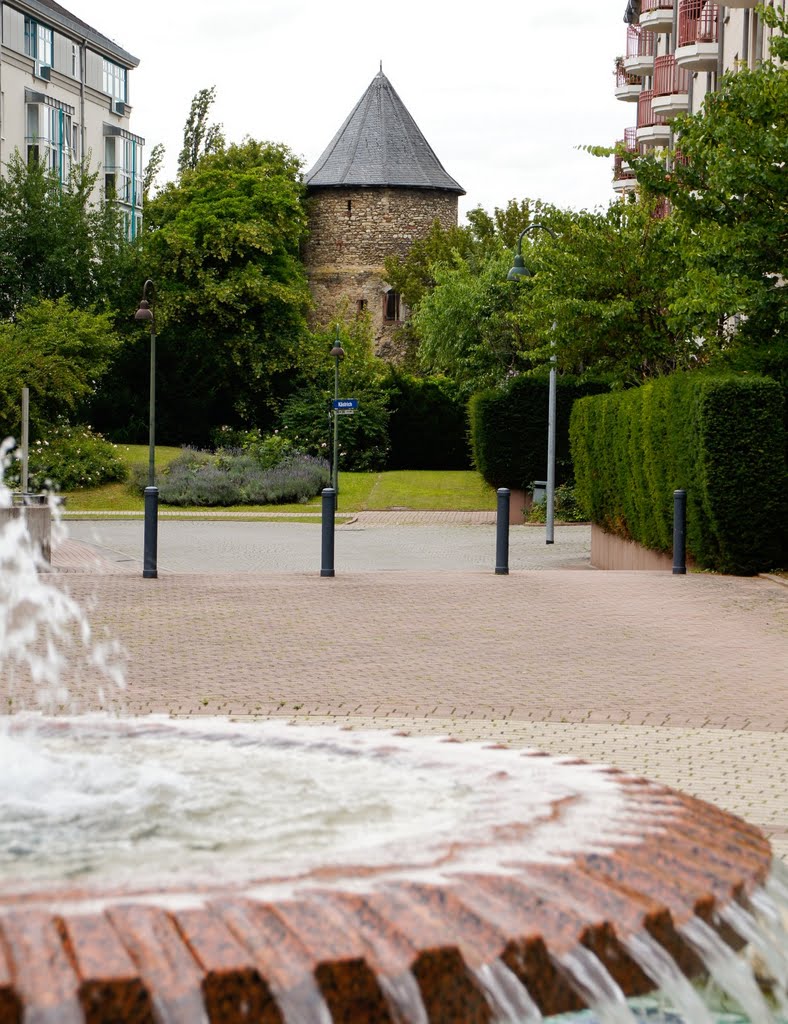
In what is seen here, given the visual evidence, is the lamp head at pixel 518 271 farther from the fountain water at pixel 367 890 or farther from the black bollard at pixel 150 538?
the fountain water at pixel 367 890

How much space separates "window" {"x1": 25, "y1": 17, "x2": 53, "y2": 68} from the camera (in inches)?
2506

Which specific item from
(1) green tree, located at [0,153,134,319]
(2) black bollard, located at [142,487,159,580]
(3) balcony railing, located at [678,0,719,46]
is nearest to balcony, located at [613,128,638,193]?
(3) balcony railing, located at [678,0,719,46]

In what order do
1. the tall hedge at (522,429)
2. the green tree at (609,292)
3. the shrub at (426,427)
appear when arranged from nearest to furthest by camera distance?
the green tree at (609,292) → the tall hedge at (522,429) → the shrub at (426,427)

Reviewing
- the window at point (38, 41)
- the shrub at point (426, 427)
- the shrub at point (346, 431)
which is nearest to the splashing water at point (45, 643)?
the shrub at point (346, 431)

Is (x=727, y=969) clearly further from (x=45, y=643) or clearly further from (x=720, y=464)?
(x=720, y=464)

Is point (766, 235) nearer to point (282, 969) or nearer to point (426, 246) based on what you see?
point (282, 969)

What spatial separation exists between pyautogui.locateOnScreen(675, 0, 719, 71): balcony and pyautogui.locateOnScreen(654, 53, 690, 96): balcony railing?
16.2 feet

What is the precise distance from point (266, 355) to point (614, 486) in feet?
119

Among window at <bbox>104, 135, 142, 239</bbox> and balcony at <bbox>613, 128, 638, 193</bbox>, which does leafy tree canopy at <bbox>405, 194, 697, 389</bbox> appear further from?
window at <bbox>104, 135, 142, 239</bbox>

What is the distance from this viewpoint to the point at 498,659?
35.7 ft

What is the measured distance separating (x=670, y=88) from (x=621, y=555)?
2692cm

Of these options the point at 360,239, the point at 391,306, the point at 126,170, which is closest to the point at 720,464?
the point at 360,239

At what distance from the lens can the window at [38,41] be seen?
209 ft

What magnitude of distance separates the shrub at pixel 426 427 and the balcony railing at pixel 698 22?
17.8m
